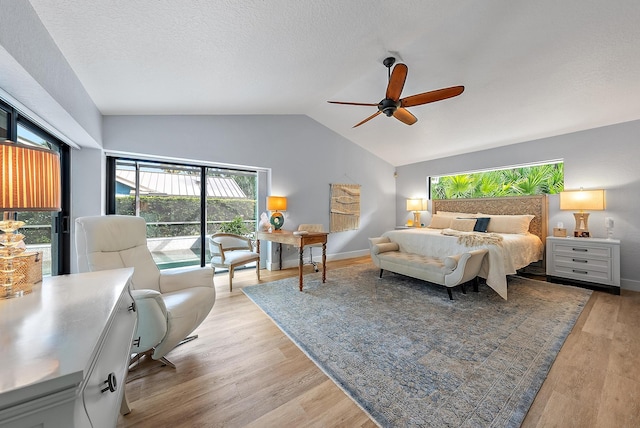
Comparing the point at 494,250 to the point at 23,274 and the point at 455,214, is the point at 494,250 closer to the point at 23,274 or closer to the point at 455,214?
the point at 455,214

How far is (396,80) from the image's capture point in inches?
93.4

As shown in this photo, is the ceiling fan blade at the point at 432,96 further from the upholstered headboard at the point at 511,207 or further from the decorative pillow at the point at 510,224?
the upholstered headboard at the point at 511,207

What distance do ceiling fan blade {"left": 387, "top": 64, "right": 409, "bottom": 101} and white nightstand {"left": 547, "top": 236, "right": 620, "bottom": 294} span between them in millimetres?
3365

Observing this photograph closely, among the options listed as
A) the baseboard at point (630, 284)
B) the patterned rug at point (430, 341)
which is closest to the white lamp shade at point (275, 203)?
the patterned rug at point (430, 341)

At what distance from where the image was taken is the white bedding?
2.95 metres

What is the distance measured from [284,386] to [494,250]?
2.93 metres

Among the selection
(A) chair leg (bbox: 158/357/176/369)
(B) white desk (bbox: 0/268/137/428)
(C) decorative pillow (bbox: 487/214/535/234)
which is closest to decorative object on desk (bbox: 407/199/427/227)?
(C) decorative pillow (bbox: 487/214/535/234)

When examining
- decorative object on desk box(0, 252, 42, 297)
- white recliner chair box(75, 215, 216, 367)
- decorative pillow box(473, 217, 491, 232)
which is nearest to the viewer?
decorative object on desk box(0, 252, 42, 297)

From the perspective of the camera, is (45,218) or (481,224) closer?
(45,218)

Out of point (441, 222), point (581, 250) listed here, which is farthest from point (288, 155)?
point (581, 250)

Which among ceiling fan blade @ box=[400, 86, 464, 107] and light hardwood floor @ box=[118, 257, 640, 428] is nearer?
light hardwood floor @ box=[118, 257, 640, 428]

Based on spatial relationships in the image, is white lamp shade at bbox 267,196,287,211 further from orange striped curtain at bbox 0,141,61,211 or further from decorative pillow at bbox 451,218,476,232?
decorative pillow at bbox 451,218,476,232

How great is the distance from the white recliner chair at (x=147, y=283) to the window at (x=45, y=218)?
31 centimetres

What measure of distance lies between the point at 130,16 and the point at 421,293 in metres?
3.88
